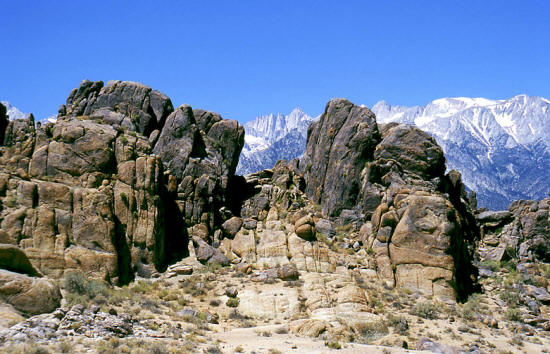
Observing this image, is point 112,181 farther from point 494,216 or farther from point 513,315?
point 494,216

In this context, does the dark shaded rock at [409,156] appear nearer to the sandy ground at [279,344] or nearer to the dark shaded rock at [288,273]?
the dark shaded rock at [288,273]

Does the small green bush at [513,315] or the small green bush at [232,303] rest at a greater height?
the small green bush at [232,303]

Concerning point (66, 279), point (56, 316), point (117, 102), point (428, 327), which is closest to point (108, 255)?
point (66, 279)

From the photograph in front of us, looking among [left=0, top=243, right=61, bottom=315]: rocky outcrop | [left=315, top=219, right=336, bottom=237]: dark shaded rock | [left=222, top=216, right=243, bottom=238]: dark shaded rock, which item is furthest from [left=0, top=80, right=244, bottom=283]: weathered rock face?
[left=315, top=219, right=336, bottom=237]: dark shaded rock

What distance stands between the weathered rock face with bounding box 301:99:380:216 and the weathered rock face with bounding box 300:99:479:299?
0.11 meters

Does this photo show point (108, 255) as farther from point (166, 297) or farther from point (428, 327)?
point (428, 327)

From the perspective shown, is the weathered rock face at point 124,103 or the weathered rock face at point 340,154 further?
the weathered rock face at point 340,154

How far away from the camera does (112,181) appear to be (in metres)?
40.1

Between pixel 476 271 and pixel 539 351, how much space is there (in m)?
15.1

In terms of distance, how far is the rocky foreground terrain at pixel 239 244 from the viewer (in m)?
28.2

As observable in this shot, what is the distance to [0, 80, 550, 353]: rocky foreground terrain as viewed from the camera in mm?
28188

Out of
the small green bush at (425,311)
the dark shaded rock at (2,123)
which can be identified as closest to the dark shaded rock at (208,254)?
the small green bush at (425,311)

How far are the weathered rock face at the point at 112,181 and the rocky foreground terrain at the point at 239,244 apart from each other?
0.46 feet

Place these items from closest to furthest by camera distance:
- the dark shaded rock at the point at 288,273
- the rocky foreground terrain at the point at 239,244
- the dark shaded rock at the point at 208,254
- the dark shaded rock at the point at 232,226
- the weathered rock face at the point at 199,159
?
1. the rocky foreground terrain at the point at 239,244
2. the dark shaded rock at the point at 288,273
3. the dark shaded rock at the point at 208,254
4. the dark shaded rock at the point at 232,226
5. the weathered rock face at the point at 199,159
